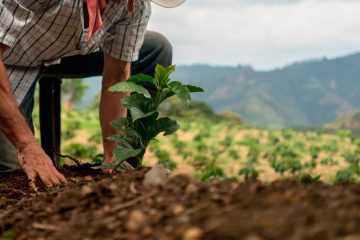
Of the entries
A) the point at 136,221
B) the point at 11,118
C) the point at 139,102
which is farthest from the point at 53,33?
the point at 136,221

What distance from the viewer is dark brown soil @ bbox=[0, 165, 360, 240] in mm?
1308

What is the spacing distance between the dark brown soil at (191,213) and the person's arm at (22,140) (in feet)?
2.74

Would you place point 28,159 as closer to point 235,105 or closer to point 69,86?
point 69,86

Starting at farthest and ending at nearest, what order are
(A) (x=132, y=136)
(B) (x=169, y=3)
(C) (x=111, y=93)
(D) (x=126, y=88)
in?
(C) (x=111, y=93) → (B) (x=169, y=3) → (A) (x=132, y=136) → (D) (x=126, y=88)

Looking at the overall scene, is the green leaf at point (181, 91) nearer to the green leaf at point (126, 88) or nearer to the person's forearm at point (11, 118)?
the green leaf at point (126, 88)

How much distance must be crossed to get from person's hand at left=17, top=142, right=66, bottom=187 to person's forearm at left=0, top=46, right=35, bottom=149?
0.05 m

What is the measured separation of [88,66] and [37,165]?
1.49 m

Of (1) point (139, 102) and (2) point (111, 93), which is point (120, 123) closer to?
(1) point (139, 102)

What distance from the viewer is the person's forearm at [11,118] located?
311 centimetres

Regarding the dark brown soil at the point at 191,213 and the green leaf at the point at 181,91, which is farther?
the green leaf at the point at 181,91

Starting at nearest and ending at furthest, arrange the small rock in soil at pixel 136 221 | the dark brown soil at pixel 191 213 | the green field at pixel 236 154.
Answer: the dark brown soil at pixel 191 213 → the small rock in soil at pixel 136 221 → the green field at pixel 236 154

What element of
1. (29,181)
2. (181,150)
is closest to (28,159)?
(29,181)

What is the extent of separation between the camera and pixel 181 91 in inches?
118

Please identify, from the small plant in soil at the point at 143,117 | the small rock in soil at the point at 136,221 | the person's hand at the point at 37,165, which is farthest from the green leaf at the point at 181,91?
the small rock in soil at the point at 136,221
